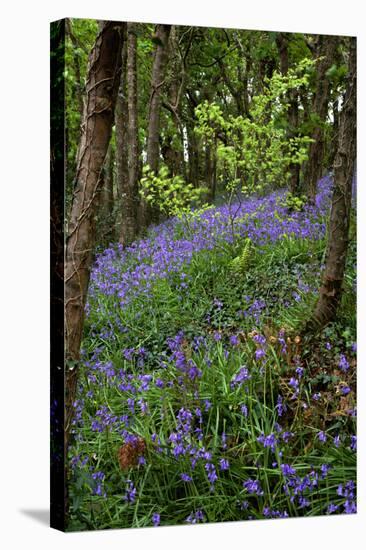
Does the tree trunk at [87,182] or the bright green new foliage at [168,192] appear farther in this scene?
the bright green new foliage at [168,192]

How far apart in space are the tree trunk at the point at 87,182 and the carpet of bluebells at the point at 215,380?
0.11 m

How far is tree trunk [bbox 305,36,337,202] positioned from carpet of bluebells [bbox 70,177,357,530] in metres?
0.09

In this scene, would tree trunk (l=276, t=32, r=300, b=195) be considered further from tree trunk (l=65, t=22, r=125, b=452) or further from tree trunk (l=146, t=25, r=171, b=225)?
tree trunk (l=65, t=22, r=125, b=452)

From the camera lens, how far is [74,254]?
4.95m

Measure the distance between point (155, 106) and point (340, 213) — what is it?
4.75 feet

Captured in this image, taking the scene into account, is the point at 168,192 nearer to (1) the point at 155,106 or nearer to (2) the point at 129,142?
(2) the point at 129,142

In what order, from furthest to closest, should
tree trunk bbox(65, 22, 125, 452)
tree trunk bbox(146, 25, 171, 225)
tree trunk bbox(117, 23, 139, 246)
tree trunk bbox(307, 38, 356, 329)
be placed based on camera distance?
1. tree trunk bbox(307, 38, 356, 329)
2. tree trunk bbox(146, 25, 171, 225)
3. tree trunk bbox(117, 23, 139, 246)
4. tree trunk bbox(65, 22, 125, 452)

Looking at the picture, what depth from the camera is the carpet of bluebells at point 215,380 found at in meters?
5.04

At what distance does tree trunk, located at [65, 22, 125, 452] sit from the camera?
4945 millimetres

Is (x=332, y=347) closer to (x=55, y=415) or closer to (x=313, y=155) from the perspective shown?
(x=313, y=155)

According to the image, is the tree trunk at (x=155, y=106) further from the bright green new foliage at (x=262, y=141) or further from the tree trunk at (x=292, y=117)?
the tree trunk at (x=292, y=117)

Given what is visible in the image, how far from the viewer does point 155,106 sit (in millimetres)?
5355

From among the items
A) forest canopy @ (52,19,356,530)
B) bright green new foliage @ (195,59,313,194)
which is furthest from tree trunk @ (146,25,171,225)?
bright green new foliage @ (195,59,313,194)

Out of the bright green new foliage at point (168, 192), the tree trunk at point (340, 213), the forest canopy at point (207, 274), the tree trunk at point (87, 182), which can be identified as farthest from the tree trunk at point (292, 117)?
the tree trunk at point (87, 182)
